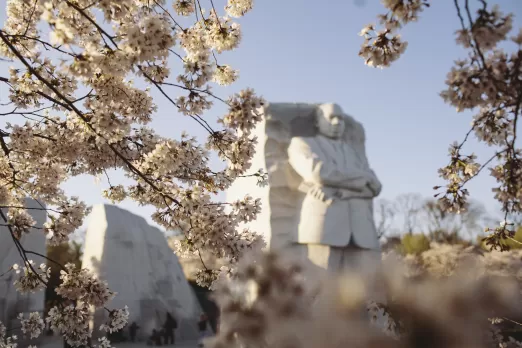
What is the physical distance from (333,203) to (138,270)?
249 inches

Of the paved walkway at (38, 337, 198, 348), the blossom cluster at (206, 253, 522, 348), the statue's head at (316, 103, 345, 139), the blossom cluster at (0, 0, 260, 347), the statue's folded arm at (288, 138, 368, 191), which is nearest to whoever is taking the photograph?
the blossom cluster at (206, 253, 522, 348)

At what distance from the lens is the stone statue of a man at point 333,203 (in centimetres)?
726

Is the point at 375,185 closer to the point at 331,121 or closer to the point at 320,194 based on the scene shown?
the point at 320,194

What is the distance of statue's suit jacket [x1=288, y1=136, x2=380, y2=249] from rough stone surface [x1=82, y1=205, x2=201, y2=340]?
5.57m

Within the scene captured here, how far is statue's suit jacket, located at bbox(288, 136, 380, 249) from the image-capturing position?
7.26m

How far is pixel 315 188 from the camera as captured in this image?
7328mm

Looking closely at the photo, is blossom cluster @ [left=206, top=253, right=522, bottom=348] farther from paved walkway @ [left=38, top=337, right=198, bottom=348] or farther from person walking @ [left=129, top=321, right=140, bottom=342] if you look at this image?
person walking @ [left=129, top=321, right=140, bottom=342]

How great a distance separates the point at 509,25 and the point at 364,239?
20.6 feet

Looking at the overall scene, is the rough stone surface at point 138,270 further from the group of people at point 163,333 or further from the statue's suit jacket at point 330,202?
the statue's suit jacket at point 330,202

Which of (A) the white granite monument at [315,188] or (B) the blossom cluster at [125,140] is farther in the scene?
(A) the white granite monument at [315,188]

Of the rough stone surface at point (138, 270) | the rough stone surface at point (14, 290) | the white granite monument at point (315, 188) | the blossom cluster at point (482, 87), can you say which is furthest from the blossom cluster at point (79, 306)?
the rough stone surface at point (138, 270)

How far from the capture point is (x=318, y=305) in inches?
34.0

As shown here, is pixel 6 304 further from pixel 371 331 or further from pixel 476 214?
pixel 476 214

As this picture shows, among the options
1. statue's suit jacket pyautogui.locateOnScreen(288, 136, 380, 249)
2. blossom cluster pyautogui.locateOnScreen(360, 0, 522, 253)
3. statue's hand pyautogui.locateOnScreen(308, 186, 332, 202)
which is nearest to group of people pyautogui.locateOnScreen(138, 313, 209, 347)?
statue's suit jacket pyautogui.locateOnScreen(288, 136, 380, 249)
